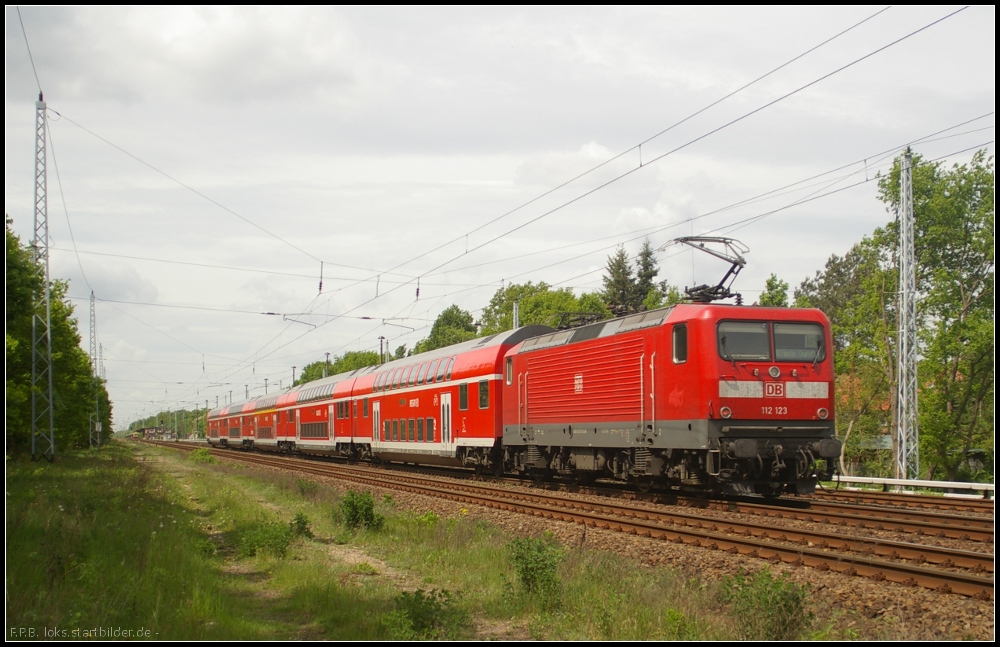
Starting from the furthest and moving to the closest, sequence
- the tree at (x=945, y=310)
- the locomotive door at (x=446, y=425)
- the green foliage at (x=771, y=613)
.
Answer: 1. the tree at (x=945, y=310)
2. the locomotive door at (x=446, y=425)
3. the green foliage at (x=771, y=613)

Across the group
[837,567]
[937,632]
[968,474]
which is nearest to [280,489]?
[837,567]

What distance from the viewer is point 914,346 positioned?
89.7ft

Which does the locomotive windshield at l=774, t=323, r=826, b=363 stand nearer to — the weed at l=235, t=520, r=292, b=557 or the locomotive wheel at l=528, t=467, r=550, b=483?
the locomotive wheel at l=528, t=467, r=550, b=483

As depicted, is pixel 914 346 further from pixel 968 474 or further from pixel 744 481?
pixel 968 474

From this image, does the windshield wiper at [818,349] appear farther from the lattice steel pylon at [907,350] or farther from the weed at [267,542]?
the lattice steel pylon at [907,350]

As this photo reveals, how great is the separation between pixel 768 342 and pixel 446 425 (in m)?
14.3

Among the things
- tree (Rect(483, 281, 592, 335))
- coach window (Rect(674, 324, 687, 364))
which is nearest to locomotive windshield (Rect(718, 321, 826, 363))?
coach window (Rect(674, 324, 687, 364))

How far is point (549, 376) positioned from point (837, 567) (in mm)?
12277

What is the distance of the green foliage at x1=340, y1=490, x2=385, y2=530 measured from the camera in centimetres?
1572

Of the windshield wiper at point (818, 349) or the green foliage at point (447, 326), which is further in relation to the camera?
the green foliage at point (447, 326)

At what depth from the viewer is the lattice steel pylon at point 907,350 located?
26.5 m

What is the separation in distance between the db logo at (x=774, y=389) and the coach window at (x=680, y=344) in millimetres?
1668

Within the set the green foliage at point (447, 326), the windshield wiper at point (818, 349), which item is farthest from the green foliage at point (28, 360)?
the green foliage at point (447, 326)

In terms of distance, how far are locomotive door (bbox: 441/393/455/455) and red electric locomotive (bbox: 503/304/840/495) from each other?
31.4ft
